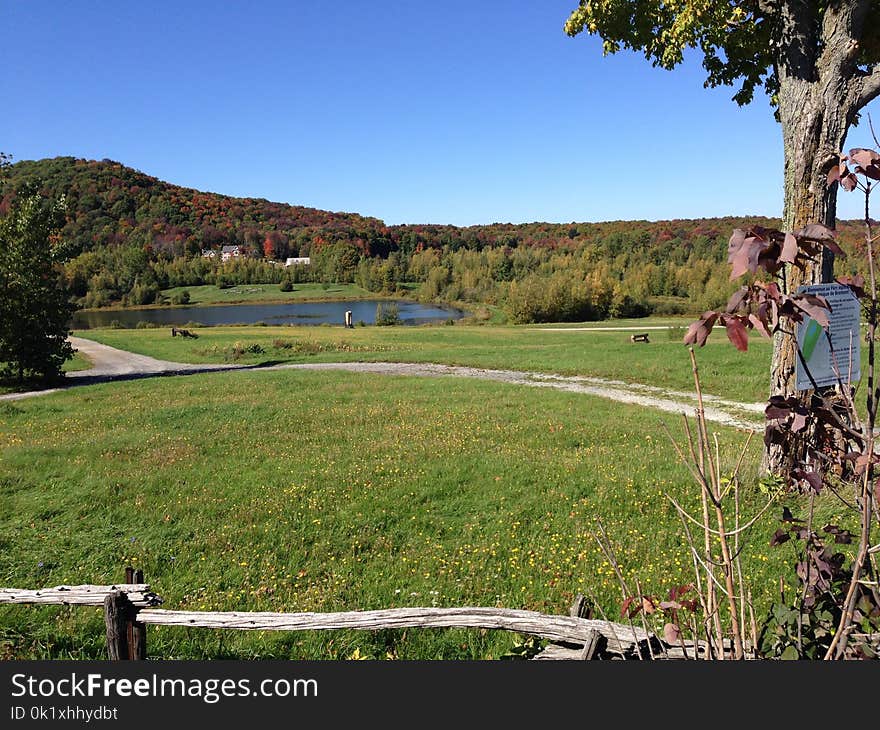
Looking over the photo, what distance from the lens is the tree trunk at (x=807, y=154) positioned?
7074mm

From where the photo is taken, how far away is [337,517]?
24.2ft

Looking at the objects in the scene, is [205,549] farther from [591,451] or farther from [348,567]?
[591,451]

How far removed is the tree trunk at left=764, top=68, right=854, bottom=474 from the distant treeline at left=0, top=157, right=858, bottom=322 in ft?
185

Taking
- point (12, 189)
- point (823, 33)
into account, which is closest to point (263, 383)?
point (12, 189)

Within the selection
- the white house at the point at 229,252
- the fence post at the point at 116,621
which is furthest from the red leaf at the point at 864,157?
the white house at the point at 229,252

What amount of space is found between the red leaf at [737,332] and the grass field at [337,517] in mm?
3188

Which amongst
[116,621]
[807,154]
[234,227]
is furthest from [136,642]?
[234,227]

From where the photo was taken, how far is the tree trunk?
707cm

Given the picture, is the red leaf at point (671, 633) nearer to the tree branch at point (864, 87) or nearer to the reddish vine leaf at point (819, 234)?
the reddish vine leaf at point (819, 234)

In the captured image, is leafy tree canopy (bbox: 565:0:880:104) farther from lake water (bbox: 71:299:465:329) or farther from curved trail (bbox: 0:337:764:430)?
lake water (bbox: 71:299:465:329)

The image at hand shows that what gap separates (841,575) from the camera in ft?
8.88

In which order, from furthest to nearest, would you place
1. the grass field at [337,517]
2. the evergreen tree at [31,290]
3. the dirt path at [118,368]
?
the dirt path at [118,368] → the evergreen tree at [31,290] → the grass field at [337,517]

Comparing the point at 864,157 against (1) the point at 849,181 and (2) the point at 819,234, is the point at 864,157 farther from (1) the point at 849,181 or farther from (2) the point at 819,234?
(2) the point at 819,234

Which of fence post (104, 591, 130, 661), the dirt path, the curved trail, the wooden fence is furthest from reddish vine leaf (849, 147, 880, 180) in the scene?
the dirt path
